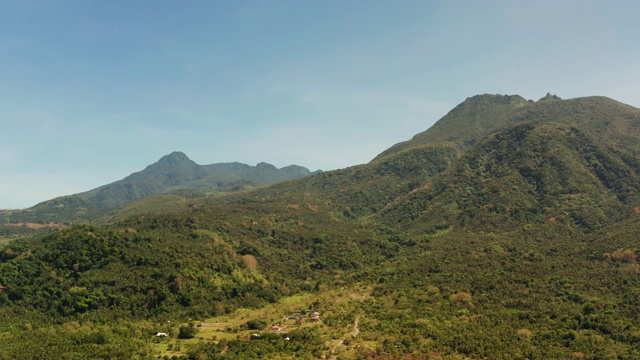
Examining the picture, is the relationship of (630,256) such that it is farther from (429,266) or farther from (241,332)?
(241,332)

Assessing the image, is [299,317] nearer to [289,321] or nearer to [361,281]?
[289,321]

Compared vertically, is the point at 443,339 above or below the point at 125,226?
below

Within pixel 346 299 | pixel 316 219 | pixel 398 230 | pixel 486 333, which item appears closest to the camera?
pixel 486 333

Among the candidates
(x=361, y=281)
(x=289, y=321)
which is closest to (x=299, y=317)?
(x=289, y=321)

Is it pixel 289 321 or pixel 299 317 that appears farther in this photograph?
pixel 299 317

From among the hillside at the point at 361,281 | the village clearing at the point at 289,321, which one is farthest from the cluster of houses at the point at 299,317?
the hillside at the point at 361,281

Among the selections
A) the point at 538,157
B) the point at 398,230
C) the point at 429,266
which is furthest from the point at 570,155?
the point at 429,266

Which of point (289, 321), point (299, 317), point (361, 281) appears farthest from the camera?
point (361, 281)

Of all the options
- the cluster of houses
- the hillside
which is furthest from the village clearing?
the hillside
